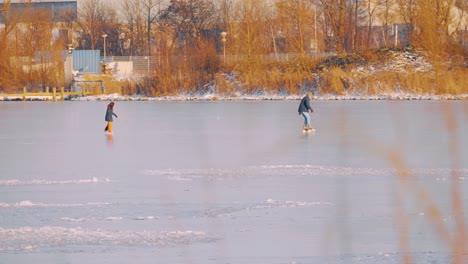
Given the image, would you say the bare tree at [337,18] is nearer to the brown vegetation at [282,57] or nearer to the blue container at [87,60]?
the brown vegetation at [282,57]

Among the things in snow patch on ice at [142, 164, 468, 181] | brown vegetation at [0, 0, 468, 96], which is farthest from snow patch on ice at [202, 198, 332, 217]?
brown vegetation at [0, 0, 468, 96]

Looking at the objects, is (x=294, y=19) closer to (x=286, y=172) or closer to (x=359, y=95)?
(x=359, y=95)

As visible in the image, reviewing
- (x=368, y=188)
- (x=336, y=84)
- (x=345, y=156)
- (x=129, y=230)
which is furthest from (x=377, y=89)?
(x=129, y=230)

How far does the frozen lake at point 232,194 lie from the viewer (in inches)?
338

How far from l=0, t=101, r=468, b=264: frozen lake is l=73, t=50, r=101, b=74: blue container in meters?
39.2

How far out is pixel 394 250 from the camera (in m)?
8.42

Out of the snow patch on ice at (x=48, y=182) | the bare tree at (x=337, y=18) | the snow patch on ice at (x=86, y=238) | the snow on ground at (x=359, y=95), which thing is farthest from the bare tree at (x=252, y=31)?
the snow patch on ice at (x=86, y=238)

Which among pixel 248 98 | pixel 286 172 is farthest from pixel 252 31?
pixel 286 172

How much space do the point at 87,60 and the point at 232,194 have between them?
5237cm

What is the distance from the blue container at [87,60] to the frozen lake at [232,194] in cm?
3922

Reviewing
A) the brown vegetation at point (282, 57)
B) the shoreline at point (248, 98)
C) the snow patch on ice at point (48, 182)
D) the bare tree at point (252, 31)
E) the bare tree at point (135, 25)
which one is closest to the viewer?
the snow patch on ice at point (48, 182)

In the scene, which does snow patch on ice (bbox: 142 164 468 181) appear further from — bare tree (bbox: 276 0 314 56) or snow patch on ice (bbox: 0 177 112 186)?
bare tree (bbox: 276 0 314 56)

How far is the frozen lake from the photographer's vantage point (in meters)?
8.59

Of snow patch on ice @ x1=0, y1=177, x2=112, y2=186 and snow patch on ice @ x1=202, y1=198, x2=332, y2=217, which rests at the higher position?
snow patch on ice @ x1=0, y1=177, x2=112, y2=186
